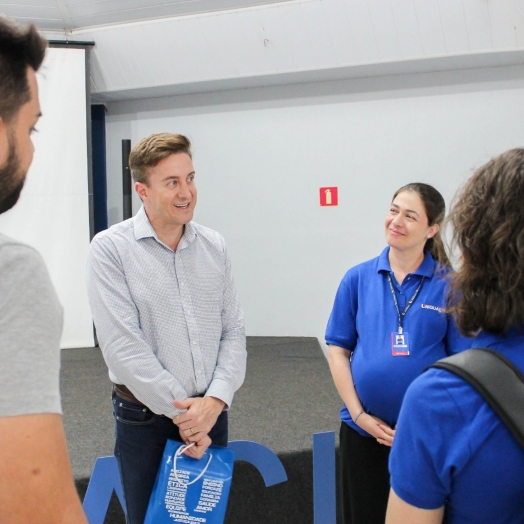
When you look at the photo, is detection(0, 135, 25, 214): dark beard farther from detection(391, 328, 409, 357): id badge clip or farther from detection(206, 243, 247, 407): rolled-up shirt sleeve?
detection(391, 328, 409, 357): id badge clip

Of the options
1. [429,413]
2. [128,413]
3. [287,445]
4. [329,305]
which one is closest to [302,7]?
[329,305]

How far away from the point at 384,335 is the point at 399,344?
0.17ft

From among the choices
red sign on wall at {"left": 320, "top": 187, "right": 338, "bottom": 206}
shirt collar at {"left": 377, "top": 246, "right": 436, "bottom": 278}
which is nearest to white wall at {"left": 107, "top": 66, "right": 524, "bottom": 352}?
red sign on wall at {"left": 320, "top": 187, "right": 338, "bottom": 206}

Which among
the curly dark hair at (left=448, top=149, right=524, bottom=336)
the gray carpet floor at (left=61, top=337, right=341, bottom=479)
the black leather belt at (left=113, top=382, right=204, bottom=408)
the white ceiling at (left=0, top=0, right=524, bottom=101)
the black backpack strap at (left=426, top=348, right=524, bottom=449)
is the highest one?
the white ceiling at (left=0, top=0, right=524, bottom=101)

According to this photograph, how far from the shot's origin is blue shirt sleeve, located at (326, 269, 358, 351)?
6.42 feet

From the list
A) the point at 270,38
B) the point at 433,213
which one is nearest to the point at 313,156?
the point at 270,38

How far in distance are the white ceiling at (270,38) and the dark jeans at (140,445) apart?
3416 millimetres

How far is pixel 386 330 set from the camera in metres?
1.79

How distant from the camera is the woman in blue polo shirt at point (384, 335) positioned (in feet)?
5.72

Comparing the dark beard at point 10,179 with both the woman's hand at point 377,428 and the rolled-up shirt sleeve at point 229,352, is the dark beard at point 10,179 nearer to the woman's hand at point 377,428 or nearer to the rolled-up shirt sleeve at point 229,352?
the rolled-up shirt sleeve at point 229,352

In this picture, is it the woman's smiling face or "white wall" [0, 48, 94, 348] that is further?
"white wall" [0, 48, 94, 348]

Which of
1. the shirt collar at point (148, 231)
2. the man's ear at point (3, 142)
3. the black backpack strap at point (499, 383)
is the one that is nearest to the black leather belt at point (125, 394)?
the shirt collar at point (148, 231)

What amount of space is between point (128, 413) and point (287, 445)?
0.98m

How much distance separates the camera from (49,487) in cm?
50
